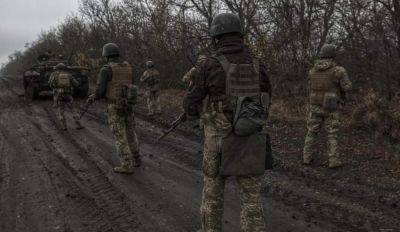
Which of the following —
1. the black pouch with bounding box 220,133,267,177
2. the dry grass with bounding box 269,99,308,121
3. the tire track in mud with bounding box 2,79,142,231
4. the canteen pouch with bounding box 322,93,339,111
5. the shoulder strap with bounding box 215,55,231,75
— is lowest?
the tire track in mud with bounding box 2,79,142,231

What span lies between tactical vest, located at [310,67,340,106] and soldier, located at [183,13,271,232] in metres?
3.59

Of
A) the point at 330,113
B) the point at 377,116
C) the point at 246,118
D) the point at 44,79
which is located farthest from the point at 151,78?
the point at 246,118

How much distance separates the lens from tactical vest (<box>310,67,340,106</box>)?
771 cm

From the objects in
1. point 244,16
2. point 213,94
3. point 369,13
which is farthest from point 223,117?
point 244,16

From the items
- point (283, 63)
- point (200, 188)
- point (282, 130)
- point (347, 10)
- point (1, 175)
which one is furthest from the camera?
point (283, 63)

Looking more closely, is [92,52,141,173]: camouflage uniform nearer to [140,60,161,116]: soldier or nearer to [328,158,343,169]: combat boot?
[328,158,343,169]: combat boot

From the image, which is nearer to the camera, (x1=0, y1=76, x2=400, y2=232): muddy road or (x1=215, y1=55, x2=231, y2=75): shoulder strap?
(x1=215, y1=55, x2=231, y2=75): shoulder strap

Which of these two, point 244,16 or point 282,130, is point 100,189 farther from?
point 244,16

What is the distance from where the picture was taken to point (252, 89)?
4180 millimetres

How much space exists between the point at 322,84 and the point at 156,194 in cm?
320

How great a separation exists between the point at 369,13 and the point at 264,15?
413 centimetres

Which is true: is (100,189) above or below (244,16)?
below

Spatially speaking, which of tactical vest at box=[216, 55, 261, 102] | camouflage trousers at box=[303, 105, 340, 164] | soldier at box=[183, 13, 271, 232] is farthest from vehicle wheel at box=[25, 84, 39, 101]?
tactical vest at box=[216, 55, 261, 102]

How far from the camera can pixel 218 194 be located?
14.7 ft
